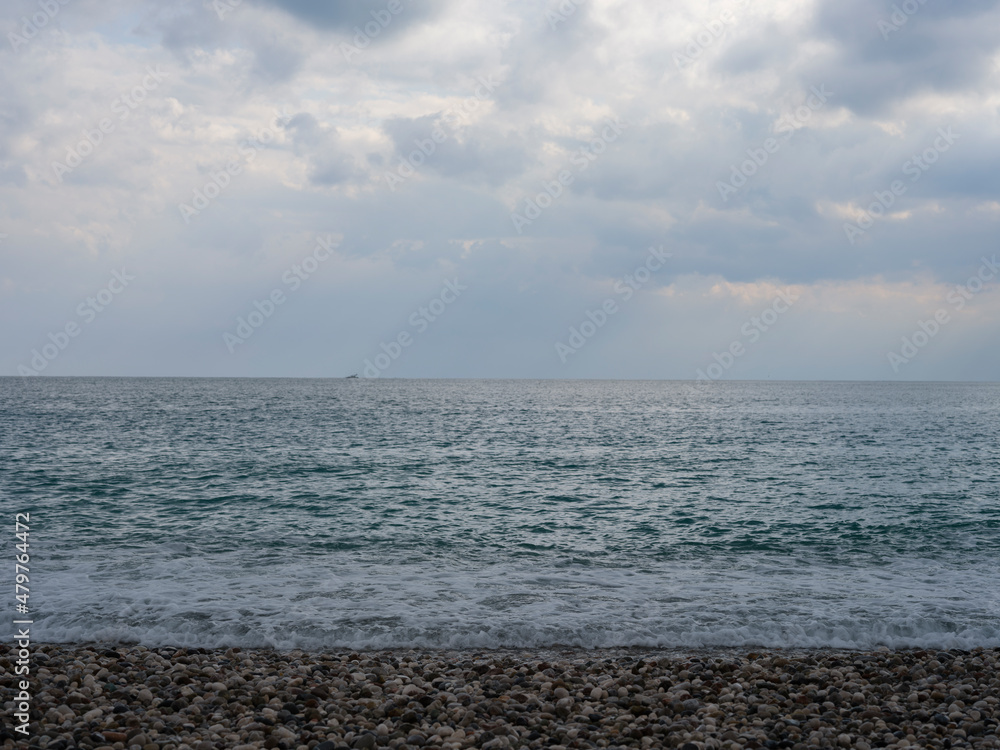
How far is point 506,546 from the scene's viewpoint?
18938mm

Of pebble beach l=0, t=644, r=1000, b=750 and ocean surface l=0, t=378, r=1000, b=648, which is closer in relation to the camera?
pebble beach l=0, t=644, r=1000, b=750

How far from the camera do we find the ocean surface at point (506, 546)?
11.7 meters

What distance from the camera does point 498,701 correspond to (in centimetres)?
781

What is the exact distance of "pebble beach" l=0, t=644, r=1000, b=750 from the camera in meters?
6.77

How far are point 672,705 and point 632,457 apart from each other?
35.2m

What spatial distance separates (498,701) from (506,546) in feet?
36.7

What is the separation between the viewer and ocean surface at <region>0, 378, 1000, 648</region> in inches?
462

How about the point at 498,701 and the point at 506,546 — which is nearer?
the point at 498,701

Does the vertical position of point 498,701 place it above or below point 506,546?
above

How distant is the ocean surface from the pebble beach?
1560 mm

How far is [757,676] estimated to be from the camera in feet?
28.8

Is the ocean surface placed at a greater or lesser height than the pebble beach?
lesser

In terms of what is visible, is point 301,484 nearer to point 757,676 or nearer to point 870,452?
point 757,676

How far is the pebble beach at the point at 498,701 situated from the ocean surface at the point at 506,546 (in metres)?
1.56
